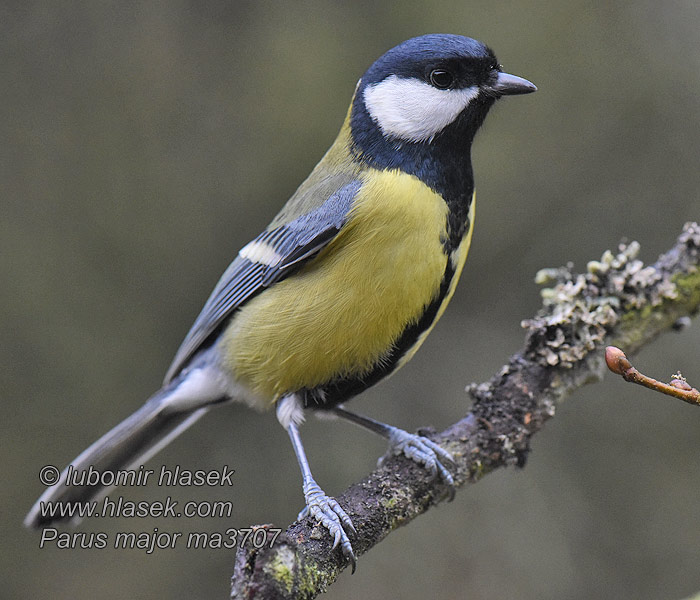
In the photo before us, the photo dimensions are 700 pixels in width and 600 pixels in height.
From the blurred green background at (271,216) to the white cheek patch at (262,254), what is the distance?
1.18 metres

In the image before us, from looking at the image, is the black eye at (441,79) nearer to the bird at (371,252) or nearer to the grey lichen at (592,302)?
the bird at (371,252)

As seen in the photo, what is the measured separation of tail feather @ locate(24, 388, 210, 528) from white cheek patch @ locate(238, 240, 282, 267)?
0.57 m

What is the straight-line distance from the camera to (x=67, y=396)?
3.53 metres

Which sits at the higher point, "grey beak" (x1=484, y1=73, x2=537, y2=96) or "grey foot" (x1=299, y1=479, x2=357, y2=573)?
"grey beak" (x1=484, y1=73, x2=537, y2=96)

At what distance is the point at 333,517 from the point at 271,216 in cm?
208

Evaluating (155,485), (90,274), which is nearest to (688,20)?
(90,274)

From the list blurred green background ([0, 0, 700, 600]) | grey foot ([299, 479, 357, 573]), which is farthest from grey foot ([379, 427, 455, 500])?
blurred green background ([0, 0, 700, 600])

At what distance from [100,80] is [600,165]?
2.42 m

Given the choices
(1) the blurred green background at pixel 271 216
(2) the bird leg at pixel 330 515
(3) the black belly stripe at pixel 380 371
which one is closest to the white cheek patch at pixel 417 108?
(3) the black belly stripe at pixel 380 371

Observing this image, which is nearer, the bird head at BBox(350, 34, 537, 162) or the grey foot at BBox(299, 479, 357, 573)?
the grey foot at BBox(299, 479, 357, 573)

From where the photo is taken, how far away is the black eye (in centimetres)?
214

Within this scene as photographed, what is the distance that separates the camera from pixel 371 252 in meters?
2.02

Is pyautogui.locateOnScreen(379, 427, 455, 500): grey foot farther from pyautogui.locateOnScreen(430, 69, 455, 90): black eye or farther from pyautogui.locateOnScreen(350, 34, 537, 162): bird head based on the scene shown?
pyautogui.locateOnScreen(430, 69, 455, 90): black eye

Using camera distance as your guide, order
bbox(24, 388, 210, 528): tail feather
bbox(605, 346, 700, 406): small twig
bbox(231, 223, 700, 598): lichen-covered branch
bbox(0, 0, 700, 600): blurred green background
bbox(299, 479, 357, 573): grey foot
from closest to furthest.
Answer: bbox(605, 346, 700, 406): small twig
bbox(299, 479, 357, 573): grey foot
bbox(231, 223, 700, 598): lichen-covered branch
bbox(24, 388, 210, 528): tail feather
bbox(0, 0, 700, 600): blurred green background
